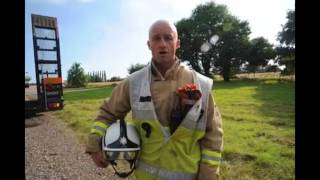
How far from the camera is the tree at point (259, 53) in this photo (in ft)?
181

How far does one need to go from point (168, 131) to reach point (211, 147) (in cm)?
38

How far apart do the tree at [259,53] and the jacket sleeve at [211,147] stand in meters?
53.8

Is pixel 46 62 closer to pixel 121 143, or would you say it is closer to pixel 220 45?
pixel 121 143

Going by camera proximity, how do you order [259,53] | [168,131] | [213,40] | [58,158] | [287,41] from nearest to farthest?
[168,131]
[58,158]
[287,41]
[259,53]
[213,40]

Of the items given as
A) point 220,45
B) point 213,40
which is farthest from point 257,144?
point 213,40

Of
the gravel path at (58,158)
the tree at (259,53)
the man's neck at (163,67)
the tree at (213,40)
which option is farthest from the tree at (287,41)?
the man's neck at (163,67)

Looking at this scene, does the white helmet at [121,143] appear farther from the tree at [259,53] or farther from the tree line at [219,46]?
the tree at [259,53]

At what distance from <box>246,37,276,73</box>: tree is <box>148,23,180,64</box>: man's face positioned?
5375 centimetres

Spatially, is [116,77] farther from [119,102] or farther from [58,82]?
[119,102]

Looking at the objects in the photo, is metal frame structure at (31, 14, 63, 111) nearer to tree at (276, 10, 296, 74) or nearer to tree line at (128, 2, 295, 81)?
tree at (276, 10, 296, 74)

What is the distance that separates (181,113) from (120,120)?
0.56 m

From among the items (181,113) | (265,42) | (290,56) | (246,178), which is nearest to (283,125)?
(246,178)

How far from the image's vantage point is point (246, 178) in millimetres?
6301

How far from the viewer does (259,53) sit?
5572cm
